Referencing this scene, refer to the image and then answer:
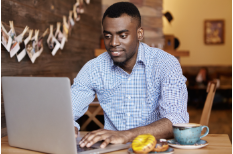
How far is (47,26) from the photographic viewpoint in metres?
2.42

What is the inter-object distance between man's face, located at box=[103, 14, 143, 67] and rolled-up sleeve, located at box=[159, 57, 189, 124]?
223 mm

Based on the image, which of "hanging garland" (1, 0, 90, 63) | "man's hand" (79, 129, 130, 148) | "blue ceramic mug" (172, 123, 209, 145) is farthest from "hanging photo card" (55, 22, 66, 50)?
"blue ceramic mug" (172, 123, 209, 145)

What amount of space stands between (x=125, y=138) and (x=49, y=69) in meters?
1.62

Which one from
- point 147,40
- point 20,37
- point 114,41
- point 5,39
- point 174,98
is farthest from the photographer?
point 147,40

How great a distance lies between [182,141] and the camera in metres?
0.94

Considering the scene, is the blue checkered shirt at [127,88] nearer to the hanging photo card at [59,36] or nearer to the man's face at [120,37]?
the man's face at [120,37]

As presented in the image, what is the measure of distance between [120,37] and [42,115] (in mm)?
559

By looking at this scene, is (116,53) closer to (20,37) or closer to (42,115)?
(42,115)

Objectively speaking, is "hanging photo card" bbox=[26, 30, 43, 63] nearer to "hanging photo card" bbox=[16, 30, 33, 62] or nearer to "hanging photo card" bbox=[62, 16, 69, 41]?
"hanging photo card" bbox=[16, 30, 33, 62]

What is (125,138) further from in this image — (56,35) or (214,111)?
(214,111)

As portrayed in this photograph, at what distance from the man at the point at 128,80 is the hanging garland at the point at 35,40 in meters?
0.64

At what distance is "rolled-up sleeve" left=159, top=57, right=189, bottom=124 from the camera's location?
117 cm

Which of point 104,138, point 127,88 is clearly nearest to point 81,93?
point 127,88

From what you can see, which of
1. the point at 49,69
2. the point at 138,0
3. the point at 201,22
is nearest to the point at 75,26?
the point at 49,69
